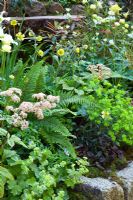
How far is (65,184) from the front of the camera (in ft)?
11.9

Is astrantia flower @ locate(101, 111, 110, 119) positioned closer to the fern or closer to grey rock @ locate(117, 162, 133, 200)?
the fern

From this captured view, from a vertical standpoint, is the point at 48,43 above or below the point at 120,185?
above

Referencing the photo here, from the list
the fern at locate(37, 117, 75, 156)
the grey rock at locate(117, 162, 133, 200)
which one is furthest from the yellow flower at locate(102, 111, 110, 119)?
the grey rock at locate(117, 162, 133, 200)

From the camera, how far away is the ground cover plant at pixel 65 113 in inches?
131

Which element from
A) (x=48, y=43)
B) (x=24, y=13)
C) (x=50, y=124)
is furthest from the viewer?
(x=24, y=13)

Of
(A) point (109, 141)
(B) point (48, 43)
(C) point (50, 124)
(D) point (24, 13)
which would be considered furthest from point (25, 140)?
(D) point (24, 13)

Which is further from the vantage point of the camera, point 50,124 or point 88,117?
point 88,117

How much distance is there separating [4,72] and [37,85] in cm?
43

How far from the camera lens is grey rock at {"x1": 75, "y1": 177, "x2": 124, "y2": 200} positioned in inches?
142

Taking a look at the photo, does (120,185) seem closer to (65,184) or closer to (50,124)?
(65,184)

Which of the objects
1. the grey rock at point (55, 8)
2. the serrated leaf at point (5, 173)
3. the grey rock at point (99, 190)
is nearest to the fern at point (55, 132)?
the grey rock at point (99, 190)

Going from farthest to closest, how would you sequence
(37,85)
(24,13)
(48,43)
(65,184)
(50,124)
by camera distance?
(24,13), (48,43), (37,85), (50,124), (65,184)

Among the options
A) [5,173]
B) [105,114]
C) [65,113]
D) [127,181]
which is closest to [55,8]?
[65,113]

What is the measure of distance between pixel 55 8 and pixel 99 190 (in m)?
3.86
